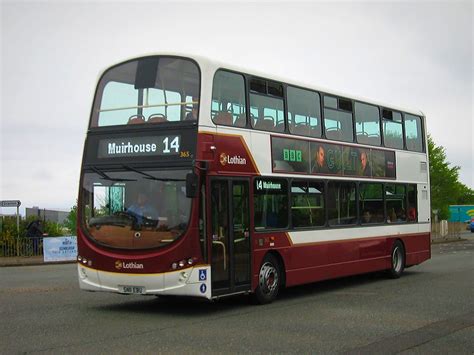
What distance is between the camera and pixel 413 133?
747 inches

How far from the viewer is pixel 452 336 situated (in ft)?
30.6

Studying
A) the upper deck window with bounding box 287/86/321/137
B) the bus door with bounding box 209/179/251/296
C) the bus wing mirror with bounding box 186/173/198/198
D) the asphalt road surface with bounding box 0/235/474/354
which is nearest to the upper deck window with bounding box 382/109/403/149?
the upper deck window with bounding box 287/86/321/137

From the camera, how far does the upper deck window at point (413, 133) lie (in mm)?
18609

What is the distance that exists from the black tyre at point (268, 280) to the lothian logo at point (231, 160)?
1901mm

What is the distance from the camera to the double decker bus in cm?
1110

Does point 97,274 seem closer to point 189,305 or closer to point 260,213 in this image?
point 189,305

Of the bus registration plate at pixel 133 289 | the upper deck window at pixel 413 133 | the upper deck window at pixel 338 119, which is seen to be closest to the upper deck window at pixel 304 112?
the upper deck window at pixel 338 119

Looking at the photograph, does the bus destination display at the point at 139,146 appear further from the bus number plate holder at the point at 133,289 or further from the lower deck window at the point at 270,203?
the bus number plate holder at the point at 133,289

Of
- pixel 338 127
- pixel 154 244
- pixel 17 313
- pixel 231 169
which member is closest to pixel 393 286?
pixel 338 127

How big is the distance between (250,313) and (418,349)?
11.9ft

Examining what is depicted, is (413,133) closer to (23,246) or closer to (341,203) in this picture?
(341,203)

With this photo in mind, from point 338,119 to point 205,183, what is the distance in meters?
5.13

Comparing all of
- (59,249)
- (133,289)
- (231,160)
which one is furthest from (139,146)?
(59,249)

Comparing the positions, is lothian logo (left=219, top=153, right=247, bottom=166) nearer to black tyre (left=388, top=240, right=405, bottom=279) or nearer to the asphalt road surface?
the asphalt road surface
